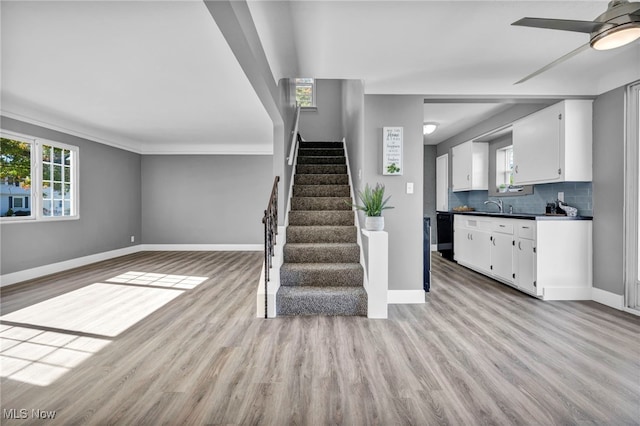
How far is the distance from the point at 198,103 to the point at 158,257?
→ 3.65 m

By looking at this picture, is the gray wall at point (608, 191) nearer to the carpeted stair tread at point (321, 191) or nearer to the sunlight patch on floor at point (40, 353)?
the carpeted stair tread at point (321, 191)

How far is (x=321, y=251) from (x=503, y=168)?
12.8 ft

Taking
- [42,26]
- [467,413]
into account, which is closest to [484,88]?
[467,413]

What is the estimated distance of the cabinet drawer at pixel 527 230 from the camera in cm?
367

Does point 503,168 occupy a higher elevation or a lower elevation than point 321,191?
higher

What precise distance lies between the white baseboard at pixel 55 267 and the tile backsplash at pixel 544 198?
7363mm

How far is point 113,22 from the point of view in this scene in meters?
2.36

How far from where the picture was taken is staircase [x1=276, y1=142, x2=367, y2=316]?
310cm

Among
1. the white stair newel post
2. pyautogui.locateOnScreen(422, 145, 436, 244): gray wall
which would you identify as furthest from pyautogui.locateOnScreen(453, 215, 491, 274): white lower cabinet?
the white stair newel post

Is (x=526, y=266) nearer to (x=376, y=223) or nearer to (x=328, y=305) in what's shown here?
(x=376, y=223)

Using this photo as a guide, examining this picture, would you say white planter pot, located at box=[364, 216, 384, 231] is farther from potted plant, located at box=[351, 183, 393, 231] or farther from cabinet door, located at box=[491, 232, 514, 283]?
cabinet door, located at box=[491, 232, 514, 283]

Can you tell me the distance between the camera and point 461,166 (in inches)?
244

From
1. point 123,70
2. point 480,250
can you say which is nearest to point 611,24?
point 480,250

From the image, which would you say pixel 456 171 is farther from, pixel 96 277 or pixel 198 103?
pixel 96 277
